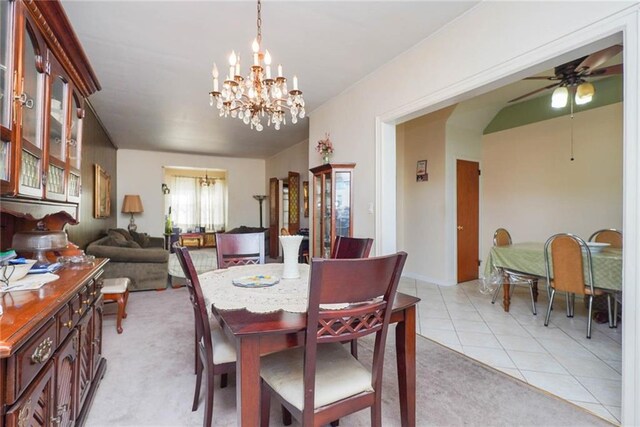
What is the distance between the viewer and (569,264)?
2.85 metres

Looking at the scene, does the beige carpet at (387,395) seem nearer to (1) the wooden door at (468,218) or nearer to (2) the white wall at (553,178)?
(1) the wooden door at (468,218)

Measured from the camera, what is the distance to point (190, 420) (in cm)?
169

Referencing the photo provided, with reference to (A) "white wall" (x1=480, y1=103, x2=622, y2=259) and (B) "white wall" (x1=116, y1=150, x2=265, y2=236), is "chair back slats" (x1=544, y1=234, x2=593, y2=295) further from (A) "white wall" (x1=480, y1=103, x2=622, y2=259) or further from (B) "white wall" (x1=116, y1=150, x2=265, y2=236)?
(B) "white wall" (x1=116, y1=150, x2=265, y2=236)

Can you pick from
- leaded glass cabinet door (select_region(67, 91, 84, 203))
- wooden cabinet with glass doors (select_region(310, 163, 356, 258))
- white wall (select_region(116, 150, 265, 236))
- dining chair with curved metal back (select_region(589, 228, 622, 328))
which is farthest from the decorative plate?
white wall (select_region(116, 150, 265, 236))

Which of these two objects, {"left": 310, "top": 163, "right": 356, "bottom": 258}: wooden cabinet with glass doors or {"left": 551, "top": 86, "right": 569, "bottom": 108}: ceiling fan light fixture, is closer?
{"left": 551, "top": 86, "right": 569, "bottom": 108}: ceiling fan light fixture

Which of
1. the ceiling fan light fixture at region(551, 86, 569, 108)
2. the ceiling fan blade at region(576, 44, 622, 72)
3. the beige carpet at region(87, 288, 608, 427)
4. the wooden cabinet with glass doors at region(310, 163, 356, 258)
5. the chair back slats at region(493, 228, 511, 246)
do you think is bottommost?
the beige carpet at region(87, 288, 608, 427)

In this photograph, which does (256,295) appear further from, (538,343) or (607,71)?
(607,71)

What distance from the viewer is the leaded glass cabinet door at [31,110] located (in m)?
1.33

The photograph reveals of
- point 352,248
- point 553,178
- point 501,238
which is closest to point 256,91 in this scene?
point 352,248

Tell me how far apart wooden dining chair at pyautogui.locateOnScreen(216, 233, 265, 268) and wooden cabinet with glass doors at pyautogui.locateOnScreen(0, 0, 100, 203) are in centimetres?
104

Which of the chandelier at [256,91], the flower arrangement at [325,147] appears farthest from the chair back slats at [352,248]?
the flower arrangement at [325,147]

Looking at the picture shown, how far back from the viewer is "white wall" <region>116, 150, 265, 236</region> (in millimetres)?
7355

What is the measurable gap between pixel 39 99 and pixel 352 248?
2001 mm

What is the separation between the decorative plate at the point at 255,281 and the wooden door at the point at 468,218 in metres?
3.92
